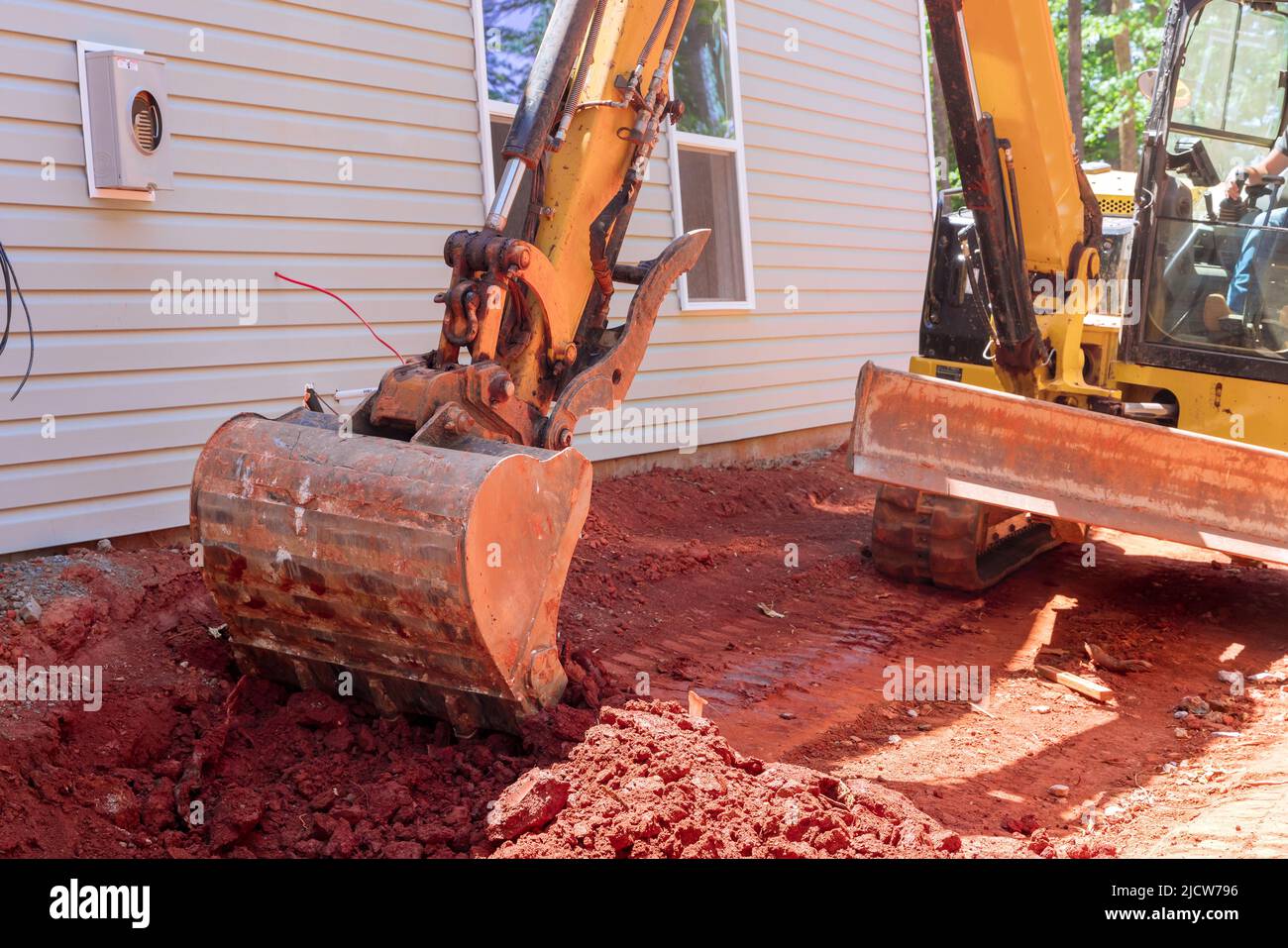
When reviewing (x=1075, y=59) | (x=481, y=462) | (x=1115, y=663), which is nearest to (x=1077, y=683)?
(x=1115, y=663)

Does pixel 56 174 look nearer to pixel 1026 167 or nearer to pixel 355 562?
pixel 355 562

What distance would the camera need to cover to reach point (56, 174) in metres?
5.38

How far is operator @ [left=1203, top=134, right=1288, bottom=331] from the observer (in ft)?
19.5

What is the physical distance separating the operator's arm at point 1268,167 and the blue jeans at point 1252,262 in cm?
19

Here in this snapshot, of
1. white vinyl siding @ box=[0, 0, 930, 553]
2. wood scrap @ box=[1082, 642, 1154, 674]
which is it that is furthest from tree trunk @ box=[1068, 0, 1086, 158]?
wood scrap @ box=[1082, 642, 1154, 674]

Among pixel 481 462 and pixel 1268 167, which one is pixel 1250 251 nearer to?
pixel 1268 167

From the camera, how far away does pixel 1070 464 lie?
5578mm

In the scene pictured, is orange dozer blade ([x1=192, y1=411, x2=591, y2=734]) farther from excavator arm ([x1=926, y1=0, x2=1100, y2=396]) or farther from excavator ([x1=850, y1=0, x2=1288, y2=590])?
excavator arm ([x1=926, y1=0, x2=1100, y2=396])

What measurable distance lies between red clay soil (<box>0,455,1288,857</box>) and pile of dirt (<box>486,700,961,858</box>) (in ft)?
0.03

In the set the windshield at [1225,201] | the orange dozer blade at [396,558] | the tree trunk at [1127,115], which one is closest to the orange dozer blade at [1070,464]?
the windshield at [1225,201]

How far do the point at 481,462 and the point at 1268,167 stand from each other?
462 cm

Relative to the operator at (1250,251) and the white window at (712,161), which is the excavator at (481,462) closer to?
the operator at (1250,251)

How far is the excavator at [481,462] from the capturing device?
11.9ft

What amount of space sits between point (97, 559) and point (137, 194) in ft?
5.74
